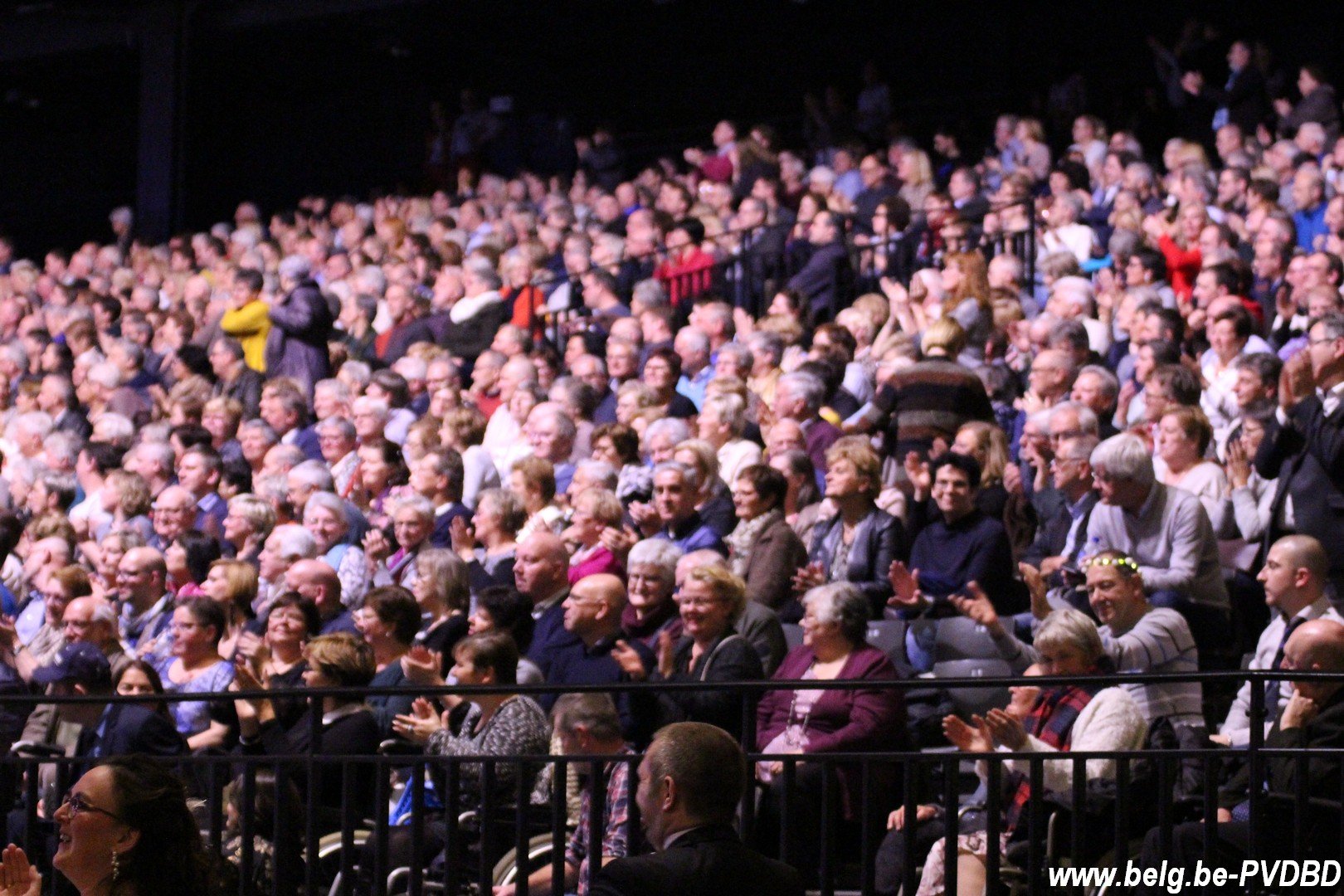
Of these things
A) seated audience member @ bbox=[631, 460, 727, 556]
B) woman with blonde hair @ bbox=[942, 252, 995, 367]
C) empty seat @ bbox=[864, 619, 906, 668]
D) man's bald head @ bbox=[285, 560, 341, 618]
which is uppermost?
woman with blonde hair @ bbox=[942, 252, 995, 367]

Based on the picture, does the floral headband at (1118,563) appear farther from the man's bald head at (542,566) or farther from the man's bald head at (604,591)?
the man's bald head at (542,566)

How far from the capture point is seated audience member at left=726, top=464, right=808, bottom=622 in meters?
8.26

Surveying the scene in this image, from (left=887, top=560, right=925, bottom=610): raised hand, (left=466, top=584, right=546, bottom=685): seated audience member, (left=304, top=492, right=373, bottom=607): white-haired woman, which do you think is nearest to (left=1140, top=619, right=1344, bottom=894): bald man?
(left=887, top=560, right=925, bottom=610): raised hand

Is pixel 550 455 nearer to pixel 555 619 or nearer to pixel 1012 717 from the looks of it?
pixel 555 619

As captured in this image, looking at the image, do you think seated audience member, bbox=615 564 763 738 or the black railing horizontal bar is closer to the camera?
the black railing horizontal bar

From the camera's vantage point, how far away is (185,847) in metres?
4.77

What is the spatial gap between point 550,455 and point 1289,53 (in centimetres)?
1050

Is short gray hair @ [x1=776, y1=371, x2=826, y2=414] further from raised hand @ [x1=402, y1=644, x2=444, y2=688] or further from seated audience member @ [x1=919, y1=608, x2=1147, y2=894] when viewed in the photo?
seated audience member @ [x1=919, y1=608, x2=1147, y2=894]

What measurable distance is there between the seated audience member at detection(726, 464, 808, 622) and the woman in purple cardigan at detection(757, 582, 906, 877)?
1.20 metres

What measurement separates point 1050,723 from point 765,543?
7.23ft

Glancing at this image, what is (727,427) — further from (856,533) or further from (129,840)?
(129,840)

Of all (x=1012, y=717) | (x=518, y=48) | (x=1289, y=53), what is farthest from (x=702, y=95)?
(x=1012, y=717)

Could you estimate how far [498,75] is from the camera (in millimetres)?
23250

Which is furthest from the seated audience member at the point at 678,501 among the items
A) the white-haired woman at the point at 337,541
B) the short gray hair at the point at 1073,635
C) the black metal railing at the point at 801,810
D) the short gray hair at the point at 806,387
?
the short gray hair at the point at 1073,635
